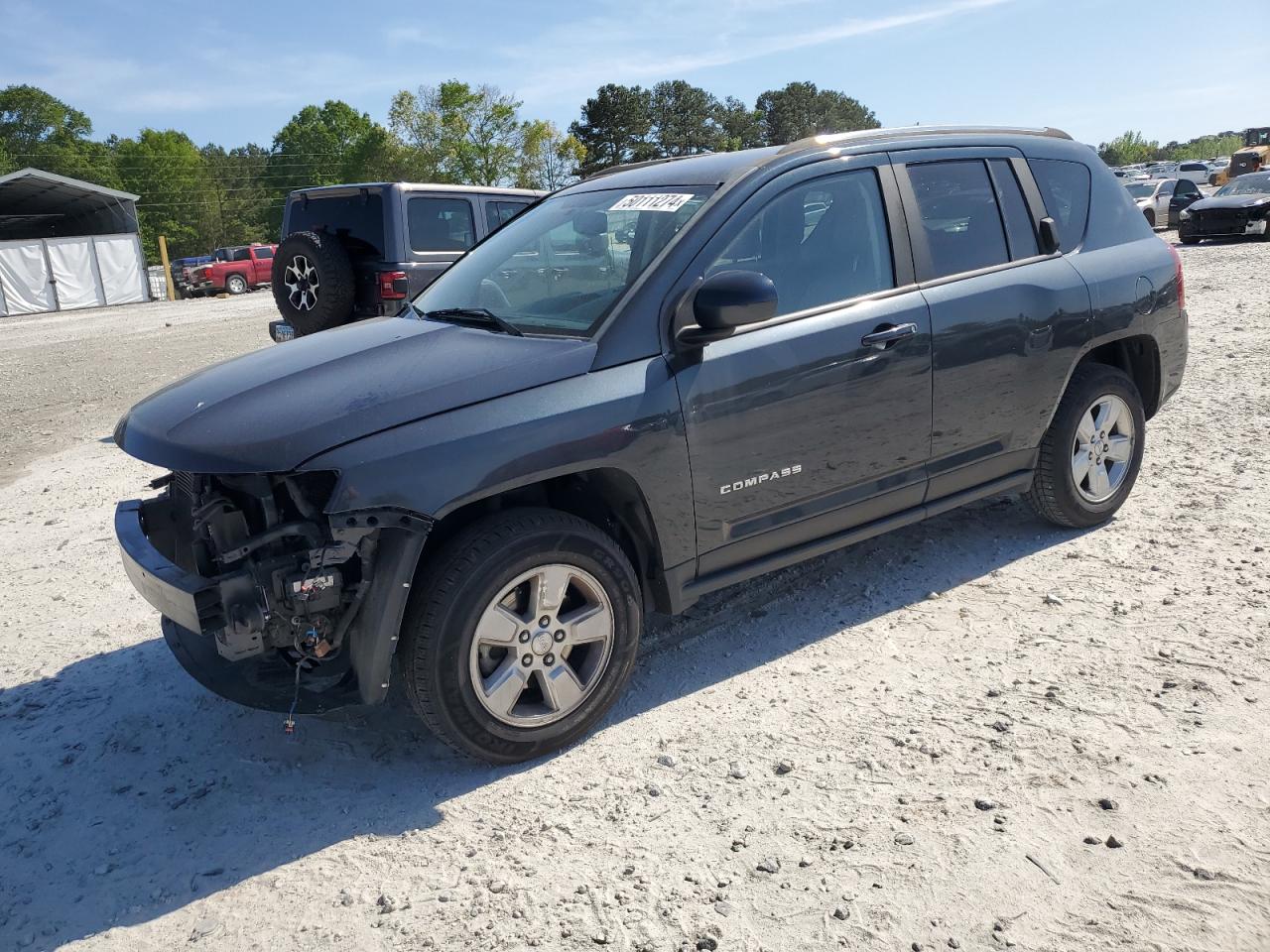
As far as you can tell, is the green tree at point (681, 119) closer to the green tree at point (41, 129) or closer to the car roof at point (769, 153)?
the green tree at point (41, 129)

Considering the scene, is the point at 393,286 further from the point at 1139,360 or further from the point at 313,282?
the point at 1139,360

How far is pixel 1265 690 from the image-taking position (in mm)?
3352

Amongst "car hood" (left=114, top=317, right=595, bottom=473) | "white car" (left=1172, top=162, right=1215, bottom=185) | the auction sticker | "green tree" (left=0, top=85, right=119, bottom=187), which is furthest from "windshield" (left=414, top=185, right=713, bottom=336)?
"green tree" (left=0, top=85, right=119, bottom=187)

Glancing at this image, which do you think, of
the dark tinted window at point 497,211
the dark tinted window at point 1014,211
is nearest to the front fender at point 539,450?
the dark tinted window at point 1014,211

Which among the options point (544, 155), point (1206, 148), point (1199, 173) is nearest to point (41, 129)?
point (544, 155)

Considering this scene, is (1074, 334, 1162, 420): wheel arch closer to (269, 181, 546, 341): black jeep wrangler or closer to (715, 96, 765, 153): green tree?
(269, 181, 546, 341): black jeep wrangler

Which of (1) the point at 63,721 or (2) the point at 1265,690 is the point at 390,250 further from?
(2) the point at 1265,690

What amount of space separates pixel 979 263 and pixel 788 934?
121 inches

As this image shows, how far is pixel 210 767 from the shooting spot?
337 cm

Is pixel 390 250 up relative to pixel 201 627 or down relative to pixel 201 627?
up

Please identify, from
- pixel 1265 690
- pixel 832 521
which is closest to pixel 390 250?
pixel 832 521

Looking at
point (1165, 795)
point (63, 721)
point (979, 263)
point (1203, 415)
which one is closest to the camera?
point (1165, 795)

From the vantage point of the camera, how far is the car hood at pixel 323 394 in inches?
114

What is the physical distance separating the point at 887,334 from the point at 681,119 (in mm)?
86541
